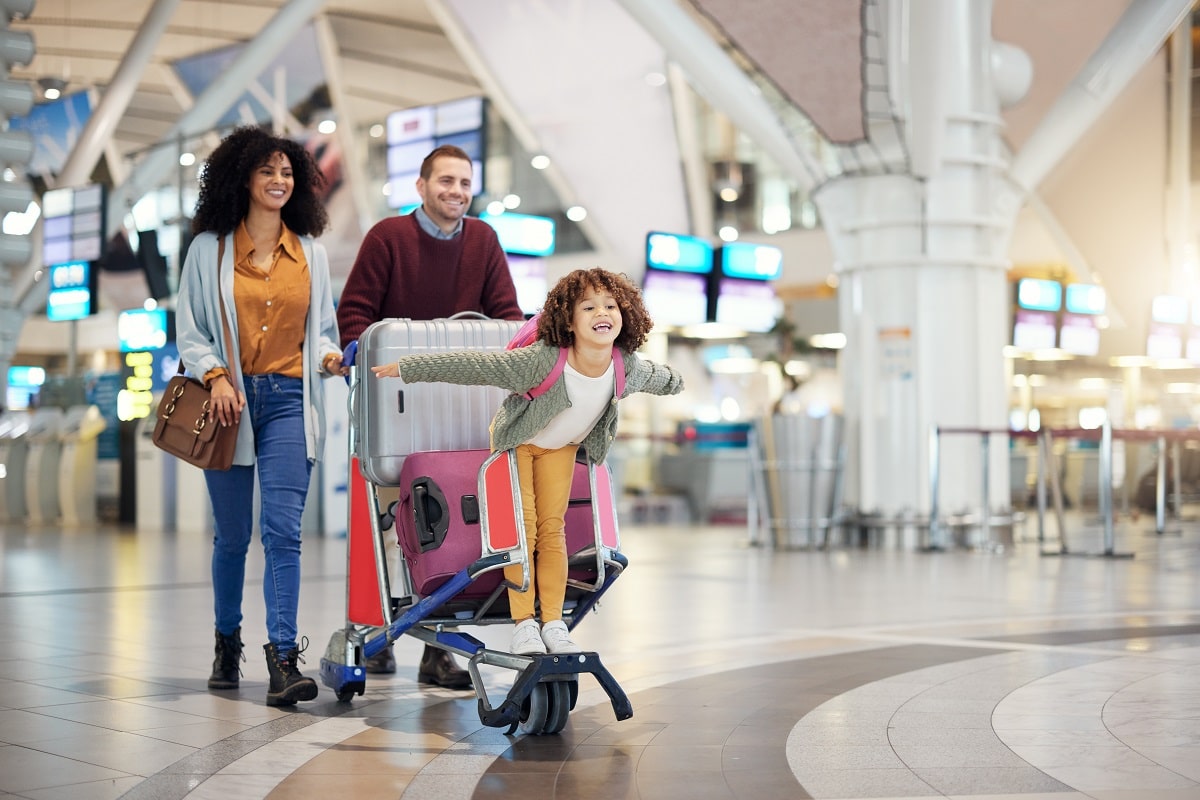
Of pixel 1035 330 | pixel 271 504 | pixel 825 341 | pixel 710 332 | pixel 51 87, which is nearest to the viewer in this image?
pixel 271 504

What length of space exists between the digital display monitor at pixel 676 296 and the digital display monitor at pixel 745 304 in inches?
11.9

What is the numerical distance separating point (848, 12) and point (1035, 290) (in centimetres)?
1087

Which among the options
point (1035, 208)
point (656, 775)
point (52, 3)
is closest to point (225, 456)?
point (656, 775)

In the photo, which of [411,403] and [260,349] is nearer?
[411,403]

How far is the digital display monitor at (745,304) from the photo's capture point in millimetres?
19062

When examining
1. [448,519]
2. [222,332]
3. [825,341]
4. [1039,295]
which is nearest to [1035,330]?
[1039,295]

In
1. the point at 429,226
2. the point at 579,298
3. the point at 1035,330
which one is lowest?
the point at 579,298

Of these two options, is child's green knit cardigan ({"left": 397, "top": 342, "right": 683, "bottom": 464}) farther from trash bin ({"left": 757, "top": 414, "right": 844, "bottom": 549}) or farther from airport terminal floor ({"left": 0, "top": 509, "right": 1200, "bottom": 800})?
trash bin ({"left": 757, "top": 414, "right": 844, "bottom": 549})

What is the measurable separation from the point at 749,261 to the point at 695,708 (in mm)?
15635

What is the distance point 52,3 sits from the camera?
30.1 meters

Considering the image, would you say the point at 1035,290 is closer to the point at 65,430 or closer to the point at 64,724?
the point at 65,430

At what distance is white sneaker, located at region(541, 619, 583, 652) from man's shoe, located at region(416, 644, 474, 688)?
940 millimetres

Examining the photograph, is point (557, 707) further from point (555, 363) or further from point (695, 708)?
point (555, 363)

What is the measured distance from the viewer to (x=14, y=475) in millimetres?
20734
